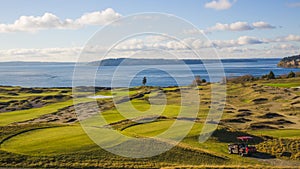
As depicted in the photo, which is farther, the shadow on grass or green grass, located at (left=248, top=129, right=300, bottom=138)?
green grass, located at (left=248, top=129, right=300, bottom=138)

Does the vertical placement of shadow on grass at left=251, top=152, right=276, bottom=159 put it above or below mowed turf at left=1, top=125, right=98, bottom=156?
below

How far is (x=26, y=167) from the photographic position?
2489 cm

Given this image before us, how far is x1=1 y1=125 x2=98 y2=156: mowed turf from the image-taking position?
92.1ft

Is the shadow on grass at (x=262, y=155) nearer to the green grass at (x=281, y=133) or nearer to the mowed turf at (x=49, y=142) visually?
the green grass at (x=281, y=133)

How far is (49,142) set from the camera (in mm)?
30578

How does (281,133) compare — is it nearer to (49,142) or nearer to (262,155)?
(262,155)

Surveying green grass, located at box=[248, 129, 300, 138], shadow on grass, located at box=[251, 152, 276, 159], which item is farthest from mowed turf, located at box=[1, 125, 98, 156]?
green grass, located at box=[248, 129, 300, 138]

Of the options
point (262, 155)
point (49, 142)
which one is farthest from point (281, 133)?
point (49, 142)

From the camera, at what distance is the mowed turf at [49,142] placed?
92.1 ft

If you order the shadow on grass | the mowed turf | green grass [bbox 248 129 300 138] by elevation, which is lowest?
green grass [bbox 248 129 300 138]

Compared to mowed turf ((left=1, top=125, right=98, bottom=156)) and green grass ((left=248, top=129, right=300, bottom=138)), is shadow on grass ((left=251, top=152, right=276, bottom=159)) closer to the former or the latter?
green grass ((left=248, top=129, right=300, bottom=138))

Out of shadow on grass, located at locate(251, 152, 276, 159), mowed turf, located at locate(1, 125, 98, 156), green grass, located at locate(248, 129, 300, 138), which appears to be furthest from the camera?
green grass, located at locate(248, 129, 300, 138)

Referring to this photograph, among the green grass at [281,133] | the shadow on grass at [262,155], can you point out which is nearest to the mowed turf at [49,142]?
the shadow on grass at [262,155]

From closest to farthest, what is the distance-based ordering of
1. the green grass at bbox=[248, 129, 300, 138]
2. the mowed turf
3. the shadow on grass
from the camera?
1. the mowed turf
2. the shadow on grass
3. the green grass at bbox=[248, 129, 300, 138]
